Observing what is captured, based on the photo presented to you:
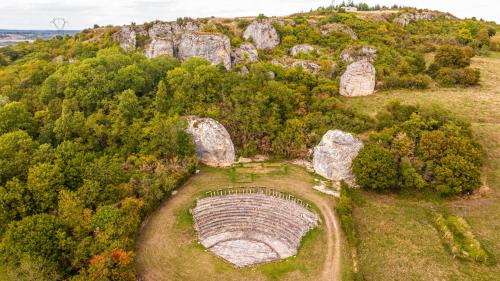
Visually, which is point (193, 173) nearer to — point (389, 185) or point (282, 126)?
point (282, 126)

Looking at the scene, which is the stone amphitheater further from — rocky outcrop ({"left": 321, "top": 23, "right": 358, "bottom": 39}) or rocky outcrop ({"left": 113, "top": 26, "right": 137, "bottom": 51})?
rocky outcrop ({"left": 321, "top": 23, "right": 358, "bottom": 39})

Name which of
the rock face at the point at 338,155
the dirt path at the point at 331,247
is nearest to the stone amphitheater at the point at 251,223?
the dirt path at the point at 331,247

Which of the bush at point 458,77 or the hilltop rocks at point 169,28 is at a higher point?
the hilltop rocks at point 169,28

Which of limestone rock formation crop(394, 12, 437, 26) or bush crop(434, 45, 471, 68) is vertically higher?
limestone rock formation crop(394, 12, 437, 26)

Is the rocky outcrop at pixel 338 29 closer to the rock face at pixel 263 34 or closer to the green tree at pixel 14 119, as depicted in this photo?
the rock face at pixel 263 34

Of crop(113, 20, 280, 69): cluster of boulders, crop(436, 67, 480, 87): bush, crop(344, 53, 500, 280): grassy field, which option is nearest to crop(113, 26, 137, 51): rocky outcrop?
crop(113, 20, 280, 69): cluster of boulders

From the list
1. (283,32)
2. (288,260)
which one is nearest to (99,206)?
(288,260)

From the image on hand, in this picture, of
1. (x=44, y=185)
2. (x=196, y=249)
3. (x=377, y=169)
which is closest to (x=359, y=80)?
(x=377, y=169)
